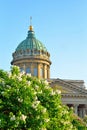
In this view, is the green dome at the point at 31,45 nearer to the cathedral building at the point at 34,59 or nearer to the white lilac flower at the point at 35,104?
the cathedral building at the point at 34,59

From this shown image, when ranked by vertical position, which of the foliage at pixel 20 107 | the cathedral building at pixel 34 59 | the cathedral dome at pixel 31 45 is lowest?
the foliage at pixel 20 107

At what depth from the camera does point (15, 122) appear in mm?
19547

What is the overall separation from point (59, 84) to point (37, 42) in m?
20.3

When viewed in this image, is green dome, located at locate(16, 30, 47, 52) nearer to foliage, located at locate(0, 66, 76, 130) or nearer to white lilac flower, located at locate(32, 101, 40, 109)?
foliage, located at locate(0, 66, 76, 130)

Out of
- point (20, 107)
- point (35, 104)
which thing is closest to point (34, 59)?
point (35, 104)

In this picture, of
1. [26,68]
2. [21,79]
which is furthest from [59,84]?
[21,79]

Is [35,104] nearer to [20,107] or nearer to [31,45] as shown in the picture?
[20,107]

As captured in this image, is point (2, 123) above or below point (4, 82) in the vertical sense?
below

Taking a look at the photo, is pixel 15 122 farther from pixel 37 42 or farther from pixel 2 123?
pixel 37 42

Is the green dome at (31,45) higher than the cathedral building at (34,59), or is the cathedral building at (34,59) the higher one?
the green dome at (31,45)

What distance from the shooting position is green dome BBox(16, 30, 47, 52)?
91.4 metres

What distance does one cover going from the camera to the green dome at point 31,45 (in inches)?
3600

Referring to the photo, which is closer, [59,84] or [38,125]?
[38,125]

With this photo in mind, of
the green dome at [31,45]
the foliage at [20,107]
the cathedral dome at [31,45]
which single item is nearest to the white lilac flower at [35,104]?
the foliage at [20,107]
